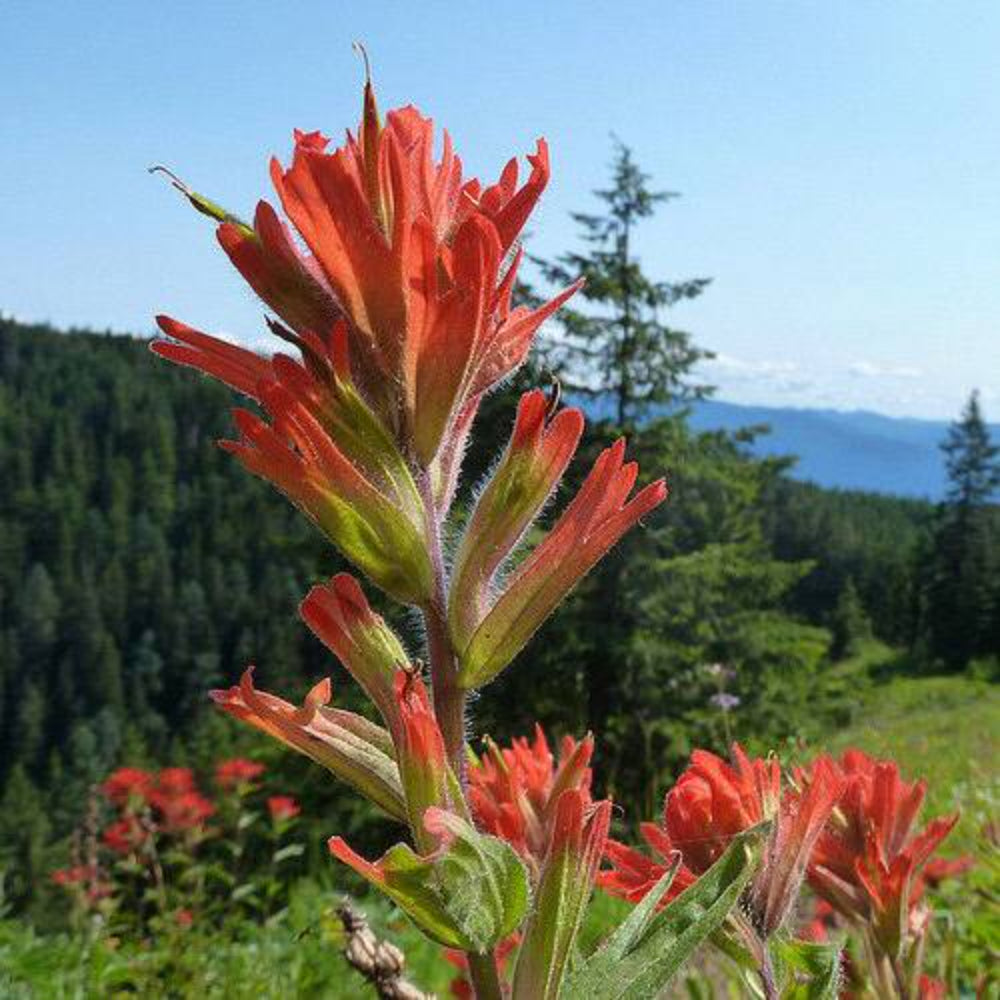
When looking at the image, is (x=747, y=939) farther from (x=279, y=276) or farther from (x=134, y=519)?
(x=134, y=519)

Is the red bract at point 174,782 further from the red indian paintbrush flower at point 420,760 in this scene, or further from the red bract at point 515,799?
the red indian paintbrush flower at point 420,760

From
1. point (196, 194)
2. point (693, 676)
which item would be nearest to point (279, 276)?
point (196, 194)

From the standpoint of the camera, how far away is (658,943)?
2.54 ft

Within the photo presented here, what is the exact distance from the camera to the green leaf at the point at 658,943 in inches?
29.4

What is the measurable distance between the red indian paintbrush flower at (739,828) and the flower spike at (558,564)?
14.2 inches

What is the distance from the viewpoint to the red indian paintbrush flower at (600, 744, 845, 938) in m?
1.09

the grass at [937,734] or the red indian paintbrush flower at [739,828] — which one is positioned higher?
the red indian paintbrush flower at [739,828]

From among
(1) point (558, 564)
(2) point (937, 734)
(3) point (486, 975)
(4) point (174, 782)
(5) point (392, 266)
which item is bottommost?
(2) point (937, 734)

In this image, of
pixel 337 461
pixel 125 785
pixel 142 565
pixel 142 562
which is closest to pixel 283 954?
pixel 125 785

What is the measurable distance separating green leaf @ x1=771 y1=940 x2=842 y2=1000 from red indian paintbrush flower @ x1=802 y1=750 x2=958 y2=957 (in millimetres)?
174

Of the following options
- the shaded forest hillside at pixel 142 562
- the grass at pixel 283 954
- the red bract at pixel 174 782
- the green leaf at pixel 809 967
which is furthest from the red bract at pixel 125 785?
the shaded forest hillside at pixel 142 562

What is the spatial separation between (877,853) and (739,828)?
245 mm

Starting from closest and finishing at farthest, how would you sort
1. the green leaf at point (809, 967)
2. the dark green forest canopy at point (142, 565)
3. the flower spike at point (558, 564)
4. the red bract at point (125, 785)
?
the flower spike at point (558, 564), the green leaf at point (809, 967), the red bract at point (125, 785), the dark green forest canopy at point (142, 565)

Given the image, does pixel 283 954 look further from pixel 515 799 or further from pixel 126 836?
pixel 515 799
